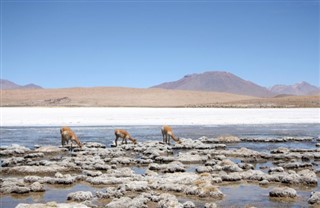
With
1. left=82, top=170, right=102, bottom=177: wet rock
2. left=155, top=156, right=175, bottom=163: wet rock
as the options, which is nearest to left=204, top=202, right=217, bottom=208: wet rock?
left=82, top=170, right=102, bottom=177: wet rock

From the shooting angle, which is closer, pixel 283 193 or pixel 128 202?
pixel 128 202

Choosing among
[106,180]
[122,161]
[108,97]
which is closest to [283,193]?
[106,180]

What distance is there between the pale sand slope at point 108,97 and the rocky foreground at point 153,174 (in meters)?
63.0

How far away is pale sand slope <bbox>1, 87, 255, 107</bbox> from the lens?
283 ft

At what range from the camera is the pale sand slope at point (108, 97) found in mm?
86375

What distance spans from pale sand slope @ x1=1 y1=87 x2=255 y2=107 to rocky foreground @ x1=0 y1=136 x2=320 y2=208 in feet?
207

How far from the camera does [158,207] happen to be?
10172 millimetres

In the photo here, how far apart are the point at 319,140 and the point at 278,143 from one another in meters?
3.02

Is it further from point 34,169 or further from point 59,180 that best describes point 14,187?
point 34,169

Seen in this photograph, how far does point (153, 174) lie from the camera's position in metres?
13.9

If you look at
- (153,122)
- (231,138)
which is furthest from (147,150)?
(153,122)

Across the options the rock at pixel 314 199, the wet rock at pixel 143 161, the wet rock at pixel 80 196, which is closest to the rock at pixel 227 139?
the wet rock at pixel 143 161

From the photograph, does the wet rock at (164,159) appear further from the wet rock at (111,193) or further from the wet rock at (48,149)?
the wet rock at (111,193)

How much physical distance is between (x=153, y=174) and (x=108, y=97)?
8469cm
